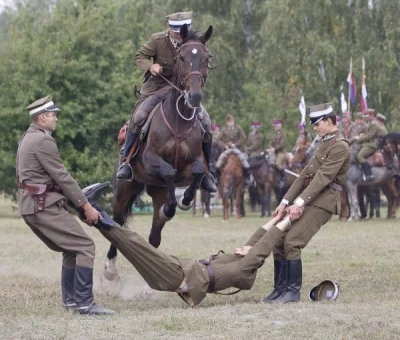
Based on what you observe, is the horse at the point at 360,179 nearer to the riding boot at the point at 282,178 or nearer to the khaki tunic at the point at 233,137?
the riding boot at the point at 282,178

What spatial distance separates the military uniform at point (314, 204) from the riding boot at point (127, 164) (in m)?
2.81

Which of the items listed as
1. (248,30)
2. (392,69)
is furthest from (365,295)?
(248,30)

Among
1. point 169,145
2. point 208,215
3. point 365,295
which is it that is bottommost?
point 208,215

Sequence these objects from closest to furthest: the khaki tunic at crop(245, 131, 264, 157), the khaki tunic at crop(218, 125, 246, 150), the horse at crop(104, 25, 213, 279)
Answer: the horse at crop(104, 25, 213, 279) → the khaki tunic at crop(218, 125, 246, 150) → the khaki tunic at crop(245, 131, 264, 157)

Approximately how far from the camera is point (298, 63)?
39812mm

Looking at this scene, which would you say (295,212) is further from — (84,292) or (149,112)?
(149,112)

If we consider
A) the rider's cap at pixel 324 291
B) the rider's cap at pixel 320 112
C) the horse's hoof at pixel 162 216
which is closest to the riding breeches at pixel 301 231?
the rider's cap at pixel 324 291

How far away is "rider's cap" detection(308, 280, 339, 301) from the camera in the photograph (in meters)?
11.3

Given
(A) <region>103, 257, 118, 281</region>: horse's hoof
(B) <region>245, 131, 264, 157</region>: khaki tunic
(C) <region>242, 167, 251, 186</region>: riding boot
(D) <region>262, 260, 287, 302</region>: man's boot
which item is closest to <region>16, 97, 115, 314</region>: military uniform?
(D) <region>262, 260, 287, 302</region>: man's boot

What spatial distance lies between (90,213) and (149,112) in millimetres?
3239

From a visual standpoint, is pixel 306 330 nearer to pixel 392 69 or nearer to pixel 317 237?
pixel 317 237

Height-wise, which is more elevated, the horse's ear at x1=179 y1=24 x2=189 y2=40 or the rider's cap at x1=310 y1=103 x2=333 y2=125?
the horse's ear at x1=179 y1=24 x2=189 y2=40

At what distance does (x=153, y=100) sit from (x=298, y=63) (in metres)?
26.6

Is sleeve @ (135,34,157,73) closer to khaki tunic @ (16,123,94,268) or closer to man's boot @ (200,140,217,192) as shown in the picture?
man's boot @ (200,140,217,192)
